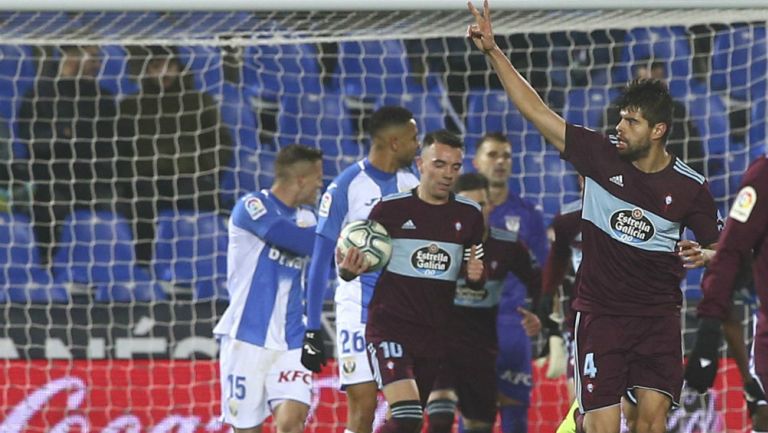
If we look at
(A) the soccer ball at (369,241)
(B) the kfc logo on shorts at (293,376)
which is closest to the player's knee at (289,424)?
(B) the kfc logo on shorts at (293,376)

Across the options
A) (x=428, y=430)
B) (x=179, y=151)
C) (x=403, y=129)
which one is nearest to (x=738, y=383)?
(x=428, y=430)

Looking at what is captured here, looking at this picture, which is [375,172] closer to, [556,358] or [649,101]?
[556,358]

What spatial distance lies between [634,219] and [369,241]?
128cm

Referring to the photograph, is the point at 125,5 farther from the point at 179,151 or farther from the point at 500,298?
the point at 179,151

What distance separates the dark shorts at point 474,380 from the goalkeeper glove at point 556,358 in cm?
48

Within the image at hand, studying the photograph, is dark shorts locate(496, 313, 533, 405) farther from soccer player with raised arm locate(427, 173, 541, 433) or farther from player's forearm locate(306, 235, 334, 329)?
player's forearm locate(306, 235, 334, 329)

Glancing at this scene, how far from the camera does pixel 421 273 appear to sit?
21.7ft

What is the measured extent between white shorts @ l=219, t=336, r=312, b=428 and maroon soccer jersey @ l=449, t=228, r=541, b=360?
0.86 m

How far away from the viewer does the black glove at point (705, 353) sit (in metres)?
4.51

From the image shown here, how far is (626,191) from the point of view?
18.6ft

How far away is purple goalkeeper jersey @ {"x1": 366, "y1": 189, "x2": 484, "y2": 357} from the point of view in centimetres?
657

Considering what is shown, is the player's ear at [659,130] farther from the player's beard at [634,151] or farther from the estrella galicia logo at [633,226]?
the estrella galicia logo at [633,226]

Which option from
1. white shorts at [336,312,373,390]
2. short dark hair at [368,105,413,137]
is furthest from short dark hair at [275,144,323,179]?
white shorts at [336,312,373,390]

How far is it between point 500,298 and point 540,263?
0.47 metres
